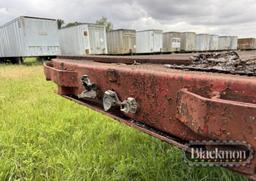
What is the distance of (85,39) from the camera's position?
58.3 feet

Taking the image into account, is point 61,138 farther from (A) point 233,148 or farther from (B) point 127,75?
(A) point 233,148

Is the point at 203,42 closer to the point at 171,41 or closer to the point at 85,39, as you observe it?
the point at 171,41

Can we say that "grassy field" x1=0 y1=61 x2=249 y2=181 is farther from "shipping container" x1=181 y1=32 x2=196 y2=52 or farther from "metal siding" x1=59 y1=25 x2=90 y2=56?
"shipping container" x1=181 y1=32 x2=196 y2=52

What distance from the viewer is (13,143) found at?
271 centimetres

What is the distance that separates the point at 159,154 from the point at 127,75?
4.41 ft

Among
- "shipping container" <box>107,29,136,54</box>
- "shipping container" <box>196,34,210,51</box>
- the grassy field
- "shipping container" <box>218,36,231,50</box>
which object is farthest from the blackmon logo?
"shipping container" <box>196,34,210,51</box>

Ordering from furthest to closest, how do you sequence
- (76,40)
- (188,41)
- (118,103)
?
(188,41) < (76,40) < (118,103)

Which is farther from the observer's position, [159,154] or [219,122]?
[159,154]

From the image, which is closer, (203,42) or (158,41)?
(158,41)

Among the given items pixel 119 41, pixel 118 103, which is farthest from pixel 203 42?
pixel 118 103

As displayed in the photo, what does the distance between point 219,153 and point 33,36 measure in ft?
57.5

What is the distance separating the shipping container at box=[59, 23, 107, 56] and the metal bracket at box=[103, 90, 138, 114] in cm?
1661

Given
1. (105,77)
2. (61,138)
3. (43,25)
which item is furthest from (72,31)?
(105,77)

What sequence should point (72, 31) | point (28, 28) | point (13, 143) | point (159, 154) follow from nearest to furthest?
point (159, 154), point (13, 143), point (28, 28), point (72, 31)
